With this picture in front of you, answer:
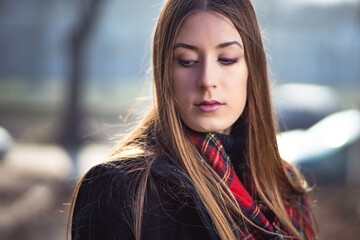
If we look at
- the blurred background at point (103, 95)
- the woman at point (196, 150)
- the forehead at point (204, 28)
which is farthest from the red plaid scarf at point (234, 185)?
the blurred background at point (103, 95)

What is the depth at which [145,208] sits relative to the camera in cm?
217

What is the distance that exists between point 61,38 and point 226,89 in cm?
1819

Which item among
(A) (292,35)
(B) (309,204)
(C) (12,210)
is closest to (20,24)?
(A) (292,35)

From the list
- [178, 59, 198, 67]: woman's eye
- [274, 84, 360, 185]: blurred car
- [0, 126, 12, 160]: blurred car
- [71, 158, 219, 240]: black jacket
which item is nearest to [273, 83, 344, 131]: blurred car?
[274, 84, 360, 185]: blurred car

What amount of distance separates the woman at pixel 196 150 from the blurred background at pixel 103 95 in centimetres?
359

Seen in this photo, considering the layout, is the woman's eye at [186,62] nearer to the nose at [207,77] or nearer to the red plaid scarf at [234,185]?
the nose at [207,77]

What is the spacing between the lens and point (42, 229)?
717 cm

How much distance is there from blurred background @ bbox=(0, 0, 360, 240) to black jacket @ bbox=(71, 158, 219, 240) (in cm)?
406

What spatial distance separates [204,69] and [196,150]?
28 cm

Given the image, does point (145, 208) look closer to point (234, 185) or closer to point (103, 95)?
point (234, 185)

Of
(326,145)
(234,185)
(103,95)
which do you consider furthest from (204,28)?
(103,95)

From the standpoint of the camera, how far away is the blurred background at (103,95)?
27.2 feet

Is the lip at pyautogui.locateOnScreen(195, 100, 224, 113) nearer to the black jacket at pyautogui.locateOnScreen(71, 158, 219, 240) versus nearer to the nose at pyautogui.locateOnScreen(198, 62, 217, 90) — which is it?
the nose at pyautogui.locateOnScreen(198, 62, 217, 90)

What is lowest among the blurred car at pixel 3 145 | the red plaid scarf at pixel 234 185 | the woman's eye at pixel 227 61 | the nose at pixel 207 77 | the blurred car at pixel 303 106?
the blurred car at pixel 3 145
